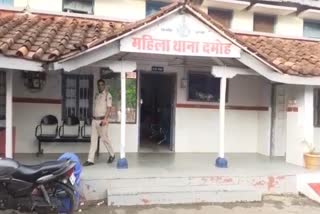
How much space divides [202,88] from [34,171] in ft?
24.1

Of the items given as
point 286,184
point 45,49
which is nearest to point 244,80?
point 286,184

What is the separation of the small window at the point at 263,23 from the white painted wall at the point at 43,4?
255 inches

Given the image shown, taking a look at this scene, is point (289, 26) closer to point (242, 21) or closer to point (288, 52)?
point (242, 21)

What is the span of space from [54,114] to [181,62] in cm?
380

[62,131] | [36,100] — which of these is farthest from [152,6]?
[62,131]

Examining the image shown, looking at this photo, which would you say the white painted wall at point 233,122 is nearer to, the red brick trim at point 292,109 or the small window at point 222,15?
the red brick trim at point 292,109

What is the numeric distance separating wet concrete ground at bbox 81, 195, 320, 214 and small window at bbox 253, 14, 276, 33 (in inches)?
283

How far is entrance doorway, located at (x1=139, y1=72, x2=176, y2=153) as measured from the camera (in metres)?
13.0

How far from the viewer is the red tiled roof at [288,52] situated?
417 inches

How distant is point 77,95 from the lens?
12000 millimetres

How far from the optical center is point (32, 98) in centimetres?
1161

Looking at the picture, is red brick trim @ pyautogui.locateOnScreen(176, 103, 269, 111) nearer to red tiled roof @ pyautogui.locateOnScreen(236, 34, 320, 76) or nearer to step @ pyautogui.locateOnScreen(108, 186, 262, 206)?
red tiled roof @ pyautogui.locateOnScreen(236, 34, 320, 76)

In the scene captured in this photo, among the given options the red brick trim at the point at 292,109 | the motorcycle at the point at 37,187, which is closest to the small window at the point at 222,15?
the red brick trim at the point at 292,109

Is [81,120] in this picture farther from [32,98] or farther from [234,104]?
[234,104]
